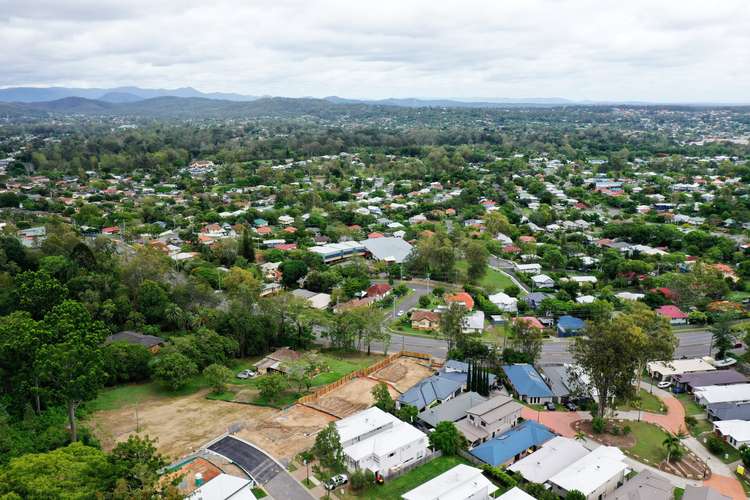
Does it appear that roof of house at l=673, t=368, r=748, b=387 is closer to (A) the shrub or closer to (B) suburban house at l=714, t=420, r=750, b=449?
(B) suburban house at l=714, t=420, r=750, b=449

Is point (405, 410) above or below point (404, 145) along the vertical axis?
below

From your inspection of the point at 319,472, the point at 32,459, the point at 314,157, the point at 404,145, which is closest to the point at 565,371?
the point at 319,472

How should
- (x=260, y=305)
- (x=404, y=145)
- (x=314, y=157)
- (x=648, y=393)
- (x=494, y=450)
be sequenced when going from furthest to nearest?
1. (x=404, y=145)
2. (x=314, y=157)
3. (x=260, y=305)
4. (x=648, y=393)
5. (x=494, y=450)

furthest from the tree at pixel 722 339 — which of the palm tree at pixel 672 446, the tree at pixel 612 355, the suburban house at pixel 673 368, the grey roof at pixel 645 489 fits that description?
the grey roof at pixel 645 489

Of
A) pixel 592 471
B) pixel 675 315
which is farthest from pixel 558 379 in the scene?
pixel 675 315

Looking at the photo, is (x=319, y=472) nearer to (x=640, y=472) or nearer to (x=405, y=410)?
Result: (x=405, y=410)

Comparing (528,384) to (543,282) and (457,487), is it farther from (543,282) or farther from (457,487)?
(543,282)
